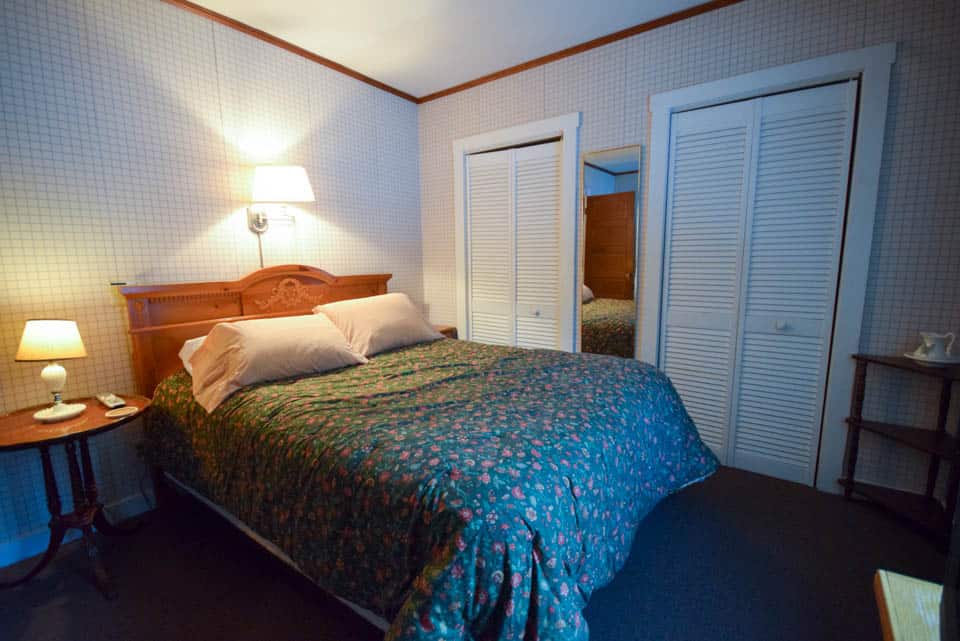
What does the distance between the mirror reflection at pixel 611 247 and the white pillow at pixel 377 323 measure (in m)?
1.17

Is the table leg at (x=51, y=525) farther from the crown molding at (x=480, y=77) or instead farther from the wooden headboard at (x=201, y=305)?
the crown molding at (x=480, y=77)

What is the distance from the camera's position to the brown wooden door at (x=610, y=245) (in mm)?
2910

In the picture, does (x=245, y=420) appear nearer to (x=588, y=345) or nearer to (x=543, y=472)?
(x=543, y=472)

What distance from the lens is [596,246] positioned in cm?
303

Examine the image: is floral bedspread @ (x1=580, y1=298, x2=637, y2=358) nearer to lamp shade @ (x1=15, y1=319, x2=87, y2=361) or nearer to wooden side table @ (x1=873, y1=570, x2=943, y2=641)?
wooden side table @ (x1=873, y1=570, x2=943, y2=641)

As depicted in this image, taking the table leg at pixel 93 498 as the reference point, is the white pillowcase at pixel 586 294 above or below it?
above

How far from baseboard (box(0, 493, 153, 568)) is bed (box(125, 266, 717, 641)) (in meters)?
0.34

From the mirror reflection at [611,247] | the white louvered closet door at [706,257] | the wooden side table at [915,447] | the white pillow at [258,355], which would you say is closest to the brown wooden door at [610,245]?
the mirror reflection at [611,247]

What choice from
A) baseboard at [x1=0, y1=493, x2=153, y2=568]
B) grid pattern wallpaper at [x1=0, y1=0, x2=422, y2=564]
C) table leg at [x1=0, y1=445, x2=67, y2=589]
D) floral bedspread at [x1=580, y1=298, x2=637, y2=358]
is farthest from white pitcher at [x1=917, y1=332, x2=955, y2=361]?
baseboard at [x1=0, y1=493, x2=153, y2=568]

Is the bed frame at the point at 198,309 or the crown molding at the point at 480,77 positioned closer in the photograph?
the bed frame at the point at 198,309

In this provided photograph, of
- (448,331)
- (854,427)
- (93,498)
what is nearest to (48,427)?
(93,498)

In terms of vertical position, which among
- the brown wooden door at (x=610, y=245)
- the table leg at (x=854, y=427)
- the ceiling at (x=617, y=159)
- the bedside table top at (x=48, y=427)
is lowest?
the table leg at (x=854, y=427)

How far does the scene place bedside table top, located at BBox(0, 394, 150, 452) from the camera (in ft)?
5.22

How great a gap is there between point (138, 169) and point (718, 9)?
3255 mm
